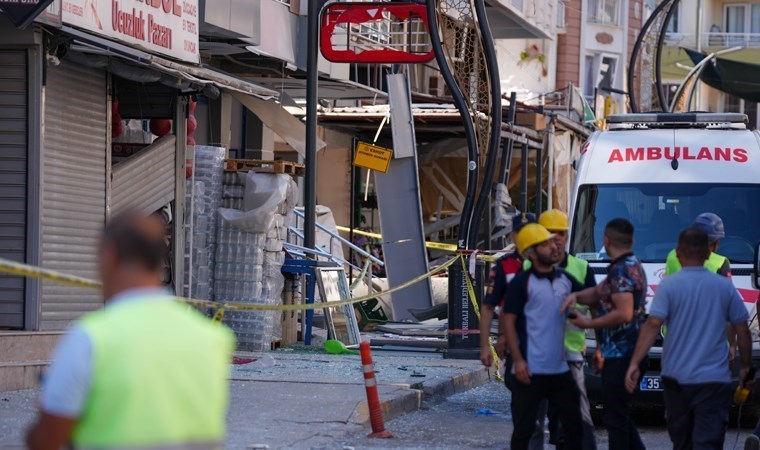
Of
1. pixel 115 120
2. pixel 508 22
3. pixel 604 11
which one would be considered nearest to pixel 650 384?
pixel 115 120

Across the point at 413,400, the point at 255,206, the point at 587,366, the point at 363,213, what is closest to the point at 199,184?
the point at 255,206

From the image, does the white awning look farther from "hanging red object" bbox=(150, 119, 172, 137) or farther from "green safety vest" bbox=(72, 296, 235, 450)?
"green safety vest" bbox=(72, 296, 235, 450)

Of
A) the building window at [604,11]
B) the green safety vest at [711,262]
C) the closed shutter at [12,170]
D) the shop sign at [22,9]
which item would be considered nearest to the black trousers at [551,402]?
the green safety vest at [711,262]

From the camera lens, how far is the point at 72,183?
1278cm

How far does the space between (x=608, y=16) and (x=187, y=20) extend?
4407 cm

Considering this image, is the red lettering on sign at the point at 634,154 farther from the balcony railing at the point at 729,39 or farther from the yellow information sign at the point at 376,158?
the balcony railing at the point at 729,39

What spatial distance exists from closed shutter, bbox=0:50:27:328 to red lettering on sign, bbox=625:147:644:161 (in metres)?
5.34

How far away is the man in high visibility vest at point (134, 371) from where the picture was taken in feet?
11.1

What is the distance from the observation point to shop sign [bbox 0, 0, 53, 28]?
33.3ft

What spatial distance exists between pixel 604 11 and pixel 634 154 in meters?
45.5

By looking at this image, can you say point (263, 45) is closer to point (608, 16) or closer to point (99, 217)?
point (99, 217)

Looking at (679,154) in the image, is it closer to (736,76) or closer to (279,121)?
(279,121)

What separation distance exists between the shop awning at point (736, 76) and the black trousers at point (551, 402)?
3842cm

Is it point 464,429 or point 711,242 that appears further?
point 464,429
